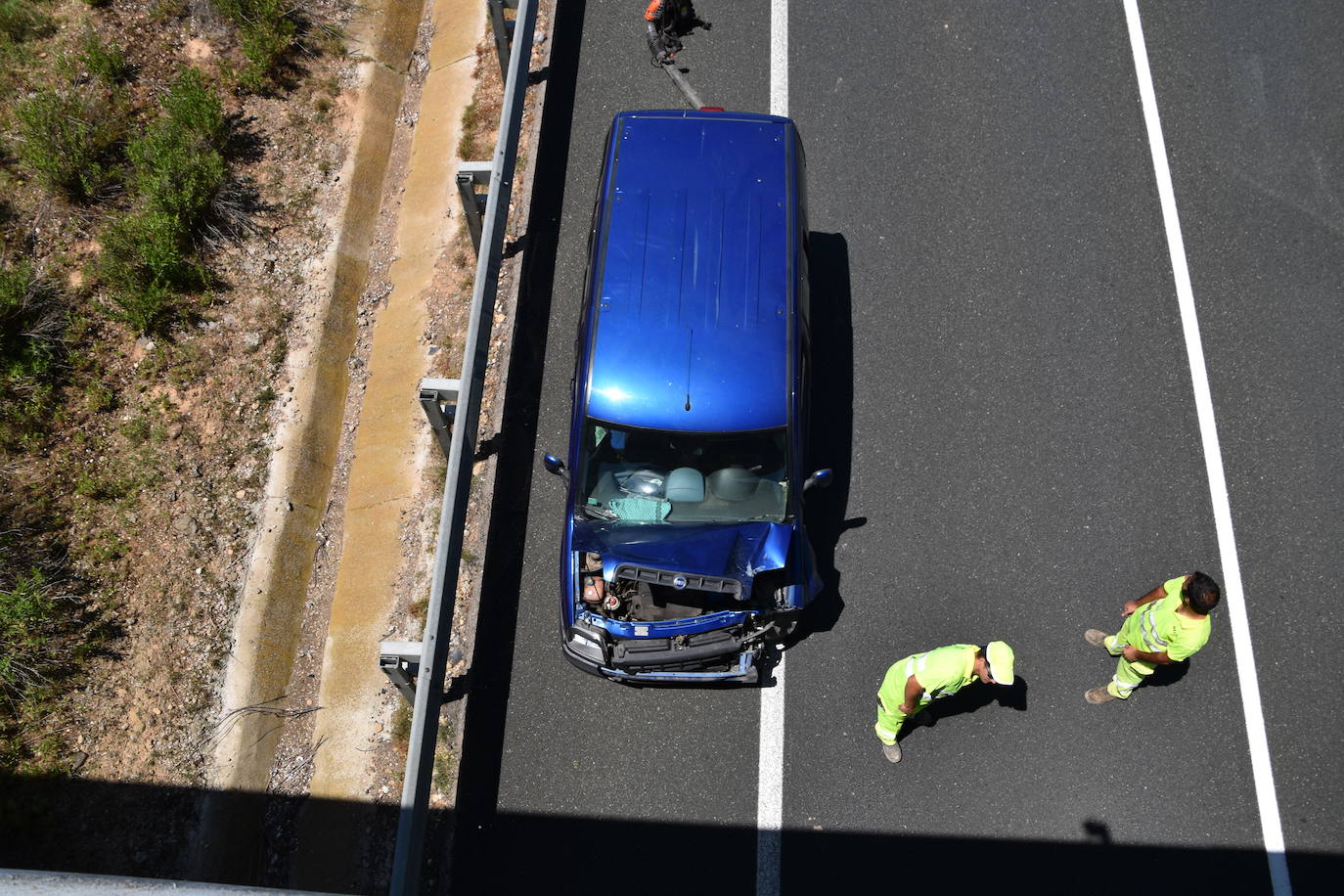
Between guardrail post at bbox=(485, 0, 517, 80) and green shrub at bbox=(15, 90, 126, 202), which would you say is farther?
guardrail post at bbox=(485, 0, 517, 80)

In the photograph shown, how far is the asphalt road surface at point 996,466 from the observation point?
661 cm

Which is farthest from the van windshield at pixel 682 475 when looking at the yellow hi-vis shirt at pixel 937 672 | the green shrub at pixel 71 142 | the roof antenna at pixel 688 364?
the green shrub at pixel 71 142

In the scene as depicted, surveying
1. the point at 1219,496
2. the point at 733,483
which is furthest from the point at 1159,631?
the point at 733,483

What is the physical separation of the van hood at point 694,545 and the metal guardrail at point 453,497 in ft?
3.09

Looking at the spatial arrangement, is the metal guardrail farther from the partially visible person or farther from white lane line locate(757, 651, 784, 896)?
white lane line locate(757, 651, 784, 896)

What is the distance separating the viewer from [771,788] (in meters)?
6.69

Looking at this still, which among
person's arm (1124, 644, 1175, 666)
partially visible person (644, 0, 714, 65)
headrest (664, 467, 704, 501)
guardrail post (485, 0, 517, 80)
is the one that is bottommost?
person's arm (1124, 644, 1175, 666)

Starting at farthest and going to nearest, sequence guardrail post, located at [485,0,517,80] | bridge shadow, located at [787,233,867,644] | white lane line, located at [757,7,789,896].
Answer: guardrail post, located at [485,0,517,80] → bridge shadow, located at [787,233,867,644] → white lane line, located at [757,7,789,896]

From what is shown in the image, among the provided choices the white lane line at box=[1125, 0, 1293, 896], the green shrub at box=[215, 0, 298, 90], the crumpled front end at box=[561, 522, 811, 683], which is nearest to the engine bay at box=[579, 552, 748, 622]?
the crumpled front end at box=[561, 522, 811, 683]

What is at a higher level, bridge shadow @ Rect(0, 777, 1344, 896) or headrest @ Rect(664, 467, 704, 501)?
headrest @ Rect(664, 467, 704, 501)

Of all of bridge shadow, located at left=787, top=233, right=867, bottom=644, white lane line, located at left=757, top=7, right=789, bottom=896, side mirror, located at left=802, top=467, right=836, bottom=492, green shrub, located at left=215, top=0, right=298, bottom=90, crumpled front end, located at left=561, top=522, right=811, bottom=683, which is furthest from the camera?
green shrub, located at left=215, top=0, right=298, bottom=90

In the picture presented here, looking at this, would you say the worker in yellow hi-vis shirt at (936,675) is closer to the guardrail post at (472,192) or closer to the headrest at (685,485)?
the headrest at (685,485)

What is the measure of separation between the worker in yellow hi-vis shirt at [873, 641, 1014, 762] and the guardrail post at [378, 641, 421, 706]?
10.8 ft

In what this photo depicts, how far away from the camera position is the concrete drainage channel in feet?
21.0
